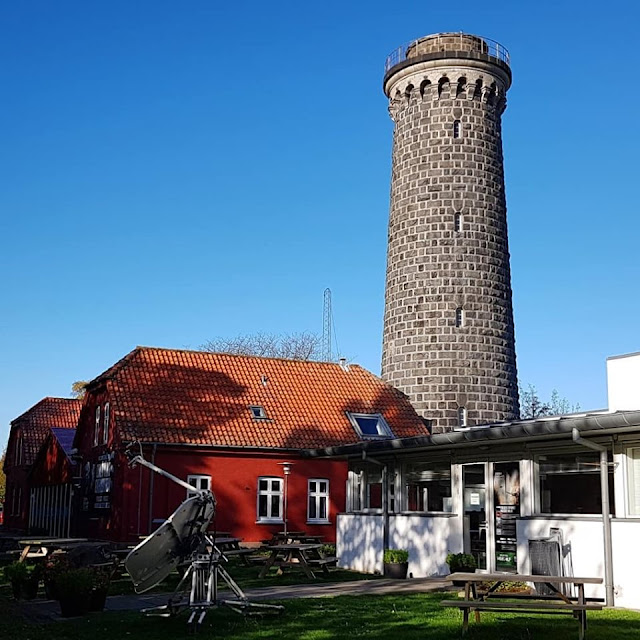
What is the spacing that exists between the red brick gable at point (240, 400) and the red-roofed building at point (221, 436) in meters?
0.04

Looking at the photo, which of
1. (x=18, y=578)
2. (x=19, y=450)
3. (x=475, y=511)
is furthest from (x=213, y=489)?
(x=19, y=450)

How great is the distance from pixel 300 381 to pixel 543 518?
15.5 meters

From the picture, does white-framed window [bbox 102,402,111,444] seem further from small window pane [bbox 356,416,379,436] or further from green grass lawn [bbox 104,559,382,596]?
small window pane [bbox 356,416,379,436]

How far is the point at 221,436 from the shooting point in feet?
86.8

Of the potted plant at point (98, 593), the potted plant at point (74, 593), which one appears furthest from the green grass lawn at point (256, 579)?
the potted plant at point (74, 593)

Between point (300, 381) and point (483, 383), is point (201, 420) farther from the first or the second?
point (483, 383)

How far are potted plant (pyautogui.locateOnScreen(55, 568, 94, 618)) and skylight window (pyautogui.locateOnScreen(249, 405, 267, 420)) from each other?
1455 centimetres

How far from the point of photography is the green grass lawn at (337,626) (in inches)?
448

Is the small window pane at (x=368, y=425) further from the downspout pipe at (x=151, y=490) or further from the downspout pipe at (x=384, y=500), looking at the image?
the downspout pipe at (x=384, y=500)

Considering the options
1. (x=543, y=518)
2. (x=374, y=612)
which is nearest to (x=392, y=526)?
(x=543, y=518)

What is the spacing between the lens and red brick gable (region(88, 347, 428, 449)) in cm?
2628

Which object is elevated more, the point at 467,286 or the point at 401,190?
the point at 401,190

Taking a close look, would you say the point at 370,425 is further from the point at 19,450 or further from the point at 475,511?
the point at 19,450

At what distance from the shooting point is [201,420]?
88.1 ft
